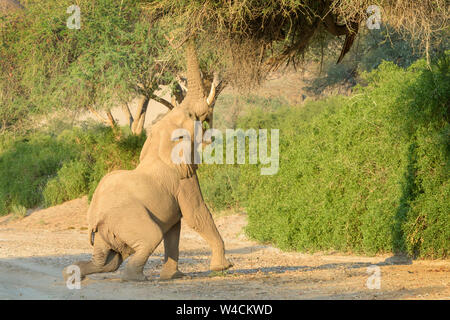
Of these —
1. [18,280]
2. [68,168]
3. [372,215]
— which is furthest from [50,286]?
[68,168]

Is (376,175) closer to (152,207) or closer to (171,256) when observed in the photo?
(171,256)

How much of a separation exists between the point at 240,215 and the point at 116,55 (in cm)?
862

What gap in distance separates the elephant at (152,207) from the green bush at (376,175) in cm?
343

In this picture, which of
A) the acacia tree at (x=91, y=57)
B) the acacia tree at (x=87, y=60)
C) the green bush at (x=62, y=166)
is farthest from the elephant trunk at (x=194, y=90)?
the acacia tree at (x=91, y=57)

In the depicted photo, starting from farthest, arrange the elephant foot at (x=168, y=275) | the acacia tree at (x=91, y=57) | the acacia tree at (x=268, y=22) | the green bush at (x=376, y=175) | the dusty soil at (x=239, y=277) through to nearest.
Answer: the acacia tree at (x=91, y=57)
the green bush at (x=376, y=175)
the elephant foot at (x=168, y=275)
the acacia tree at (x=268, y=22)
the dusty soil at (x=239, y=277)

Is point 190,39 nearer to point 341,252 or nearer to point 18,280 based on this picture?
point 18,280

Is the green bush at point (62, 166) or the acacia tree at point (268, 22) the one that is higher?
the acacia tree at point (268, 22)

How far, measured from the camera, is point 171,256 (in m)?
9.44

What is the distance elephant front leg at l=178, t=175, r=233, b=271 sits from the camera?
9.28m

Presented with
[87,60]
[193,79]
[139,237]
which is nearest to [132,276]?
[139,237]

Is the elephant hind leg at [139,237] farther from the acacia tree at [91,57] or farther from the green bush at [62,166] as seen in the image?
the acacia tree at [91,57]

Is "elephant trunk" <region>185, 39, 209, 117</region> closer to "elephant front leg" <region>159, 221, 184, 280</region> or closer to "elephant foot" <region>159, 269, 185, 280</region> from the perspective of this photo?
"elephant front leg" <region>159, 221, 184, 280</region>

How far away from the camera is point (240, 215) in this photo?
18.7m

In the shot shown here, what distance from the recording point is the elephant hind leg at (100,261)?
8885 mm
